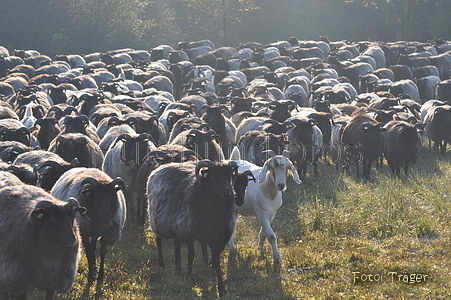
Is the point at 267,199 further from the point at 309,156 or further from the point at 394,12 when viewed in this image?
the point at 394,12

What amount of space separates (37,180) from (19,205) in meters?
2.61

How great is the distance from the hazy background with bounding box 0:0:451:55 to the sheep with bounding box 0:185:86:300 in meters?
43.7

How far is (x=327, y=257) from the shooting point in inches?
353

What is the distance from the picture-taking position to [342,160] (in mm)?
17016

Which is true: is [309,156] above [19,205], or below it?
below

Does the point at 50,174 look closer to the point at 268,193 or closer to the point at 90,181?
the point at 90,181

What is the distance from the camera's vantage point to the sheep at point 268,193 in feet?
29.7

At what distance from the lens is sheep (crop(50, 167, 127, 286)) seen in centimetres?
784

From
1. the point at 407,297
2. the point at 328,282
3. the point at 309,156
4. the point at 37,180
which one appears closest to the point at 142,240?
the point at 37,180

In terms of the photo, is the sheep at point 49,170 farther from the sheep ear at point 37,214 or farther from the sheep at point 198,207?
the sheep ear at point 37,214

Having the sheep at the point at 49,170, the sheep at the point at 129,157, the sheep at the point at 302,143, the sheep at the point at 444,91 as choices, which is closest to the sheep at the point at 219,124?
the sheep at the point at 302,143

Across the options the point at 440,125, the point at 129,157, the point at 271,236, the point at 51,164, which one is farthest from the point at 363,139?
the point at 51,164

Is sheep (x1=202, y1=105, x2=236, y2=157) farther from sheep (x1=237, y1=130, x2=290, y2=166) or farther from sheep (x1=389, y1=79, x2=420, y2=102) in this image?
sheep (x1=389, y1=79, x2=420, y2=102)

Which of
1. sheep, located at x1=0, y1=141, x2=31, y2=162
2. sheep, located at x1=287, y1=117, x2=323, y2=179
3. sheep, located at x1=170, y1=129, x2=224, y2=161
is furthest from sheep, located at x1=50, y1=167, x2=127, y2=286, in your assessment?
sheep, located at x1=287, y1=117, x2=323, y2=179
